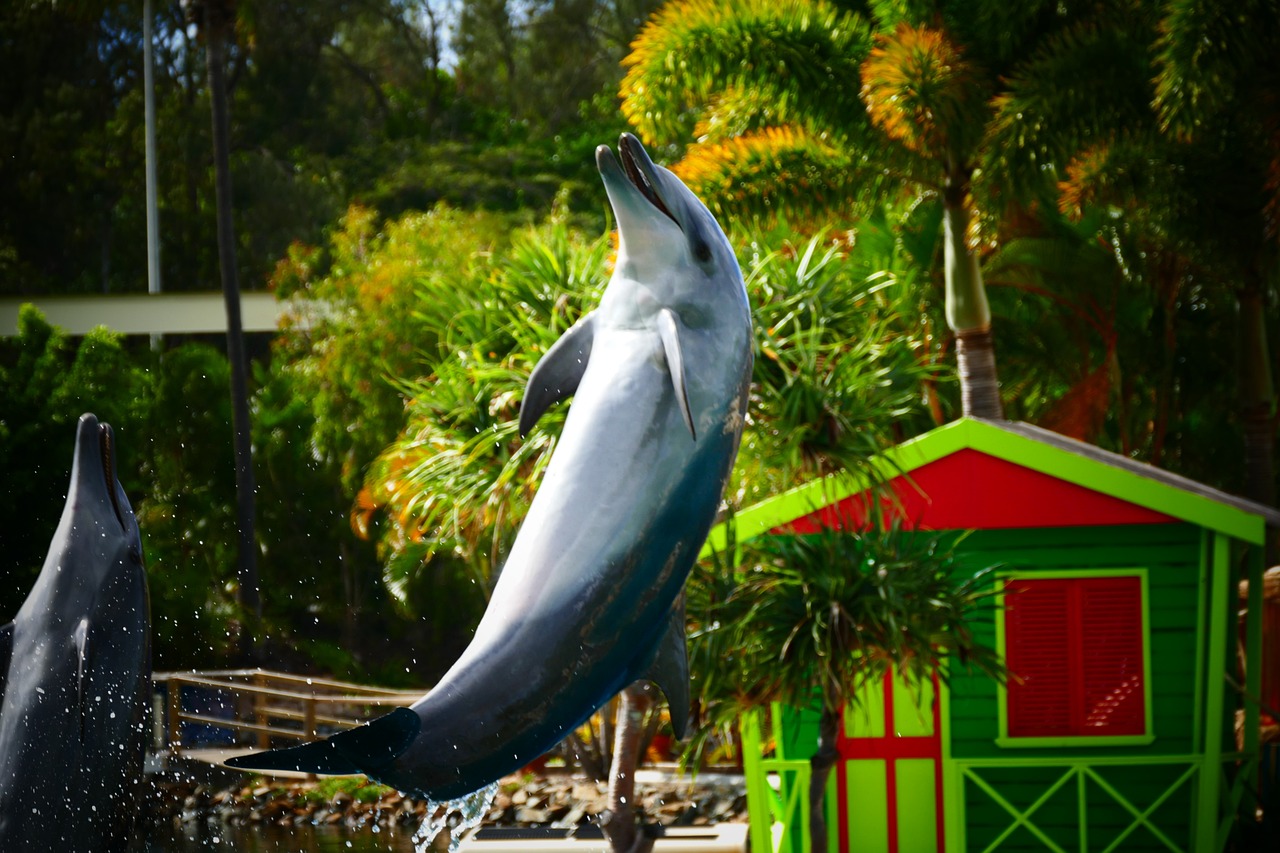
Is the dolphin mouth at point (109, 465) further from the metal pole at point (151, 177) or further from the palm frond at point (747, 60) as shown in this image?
the metal pole at point (151, 177)

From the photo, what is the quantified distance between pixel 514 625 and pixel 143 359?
27923 millimetres

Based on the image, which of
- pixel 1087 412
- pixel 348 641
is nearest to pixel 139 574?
pixel 1087 412

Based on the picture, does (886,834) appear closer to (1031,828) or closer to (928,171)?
(1031,828)

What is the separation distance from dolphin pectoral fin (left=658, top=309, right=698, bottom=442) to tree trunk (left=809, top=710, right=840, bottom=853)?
19.1 ft

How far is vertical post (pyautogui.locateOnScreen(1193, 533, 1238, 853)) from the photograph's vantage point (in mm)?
10641

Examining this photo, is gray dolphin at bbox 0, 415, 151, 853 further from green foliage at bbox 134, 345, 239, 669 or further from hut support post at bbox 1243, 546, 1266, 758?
green foliage at bbox 134, 345, 239, 669

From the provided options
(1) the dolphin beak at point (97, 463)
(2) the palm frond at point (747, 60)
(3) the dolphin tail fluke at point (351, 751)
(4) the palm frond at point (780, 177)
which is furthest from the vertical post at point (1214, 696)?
(3) the dolphin tail fluke at point (351, 751)

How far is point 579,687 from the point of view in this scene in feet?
11.4

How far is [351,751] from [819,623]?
224 inches

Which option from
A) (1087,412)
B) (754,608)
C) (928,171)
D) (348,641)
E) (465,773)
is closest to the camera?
(465,773)

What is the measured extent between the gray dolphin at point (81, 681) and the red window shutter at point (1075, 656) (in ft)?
25.8

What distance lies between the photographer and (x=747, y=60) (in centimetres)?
1416

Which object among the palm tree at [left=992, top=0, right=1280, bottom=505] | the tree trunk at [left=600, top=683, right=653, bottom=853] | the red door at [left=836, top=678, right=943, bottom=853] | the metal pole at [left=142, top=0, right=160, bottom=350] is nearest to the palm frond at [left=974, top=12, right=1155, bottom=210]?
the palm tree at [left=992, top=0, right=1280, bottom=505]

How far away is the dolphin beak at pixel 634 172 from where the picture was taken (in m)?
3.69
